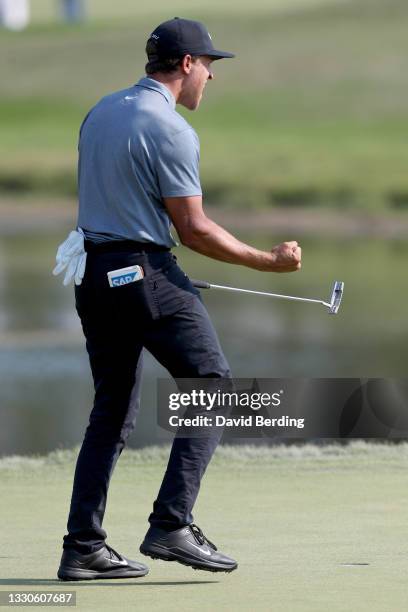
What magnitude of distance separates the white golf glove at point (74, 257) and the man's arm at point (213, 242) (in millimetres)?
288

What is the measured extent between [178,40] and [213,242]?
621 millimetres

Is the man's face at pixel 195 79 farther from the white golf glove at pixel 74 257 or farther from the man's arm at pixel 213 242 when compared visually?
the white golf glove at pixel 74 257

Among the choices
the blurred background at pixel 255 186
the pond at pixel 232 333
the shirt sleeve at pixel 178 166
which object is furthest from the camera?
the blurred background at pixel 255 186

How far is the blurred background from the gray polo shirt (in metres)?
4.48

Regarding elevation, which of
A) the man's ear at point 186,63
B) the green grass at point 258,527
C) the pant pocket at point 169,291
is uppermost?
the man's ear at point 186,63

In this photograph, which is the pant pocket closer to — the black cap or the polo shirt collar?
the polo shirt collar

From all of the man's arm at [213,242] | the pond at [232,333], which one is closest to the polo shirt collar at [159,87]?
the man's arm at [213,242]

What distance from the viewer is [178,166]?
4.75 meters

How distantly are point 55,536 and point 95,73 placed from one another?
47991 mm

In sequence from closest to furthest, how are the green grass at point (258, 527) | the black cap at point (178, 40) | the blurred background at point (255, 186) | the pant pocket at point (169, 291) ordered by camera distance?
the green grass at point (258, 527), the pant pocket at point (169, 291), the black cap at point (178, 40), the blurred background at point (255, 186)

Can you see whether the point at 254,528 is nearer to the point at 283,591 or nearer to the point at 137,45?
the point at 283,591

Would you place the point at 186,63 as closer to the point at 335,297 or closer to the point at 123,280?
the point at 123,280

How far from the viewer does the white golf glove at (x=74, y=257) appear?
4.88 metres

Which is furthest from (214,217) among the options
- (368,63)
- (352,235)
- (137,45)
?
(137,45)
